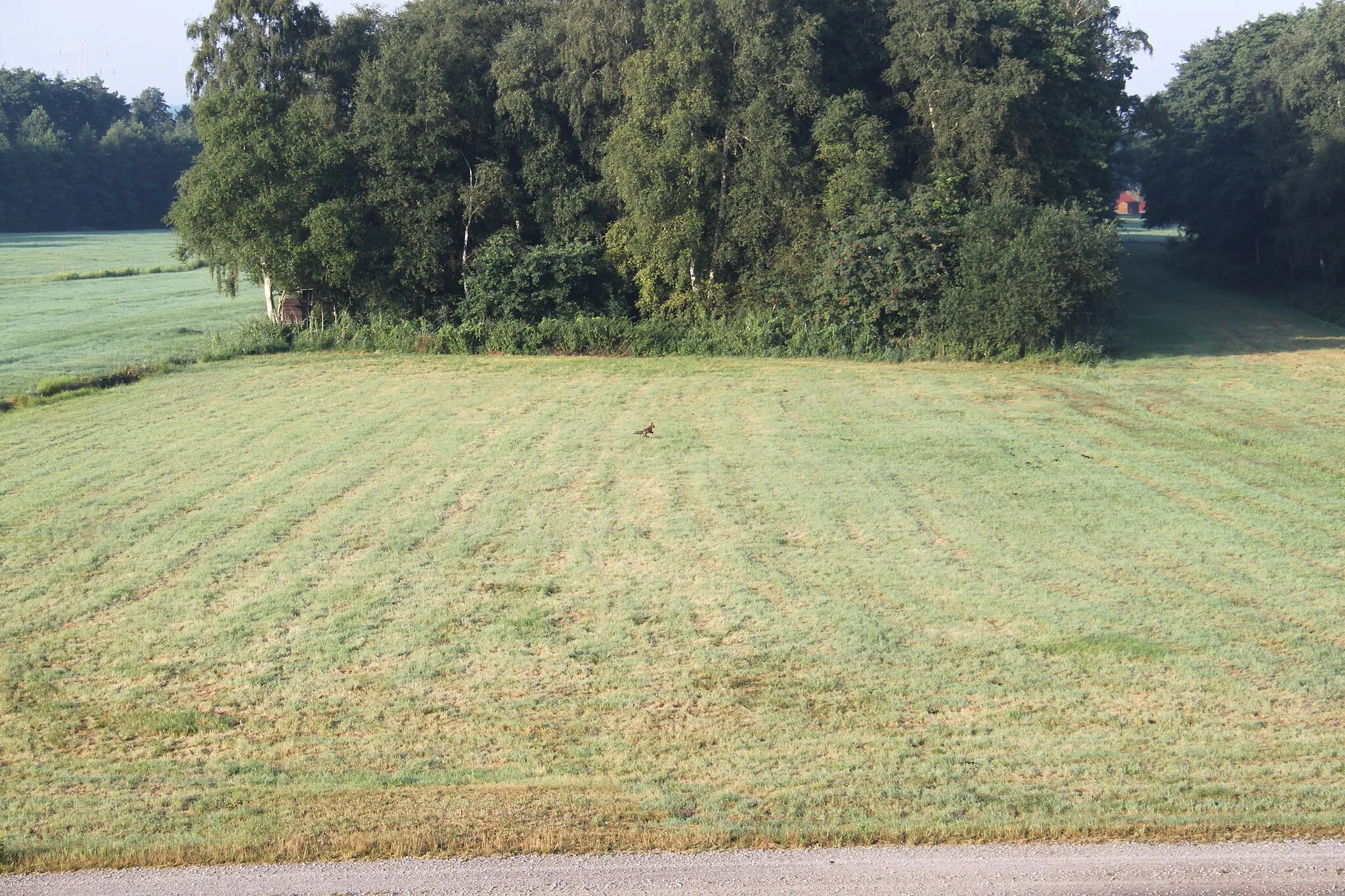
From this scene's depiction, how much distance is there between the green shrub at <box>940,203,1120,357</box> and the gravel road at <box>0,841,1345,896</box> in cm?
2143

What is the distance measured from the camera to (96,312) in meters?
37.1

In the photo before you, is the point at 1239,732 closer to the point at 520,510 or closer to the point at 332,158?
the point at 520,510

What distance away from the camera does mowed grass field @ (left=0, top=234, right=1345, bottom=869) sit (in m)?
6.42

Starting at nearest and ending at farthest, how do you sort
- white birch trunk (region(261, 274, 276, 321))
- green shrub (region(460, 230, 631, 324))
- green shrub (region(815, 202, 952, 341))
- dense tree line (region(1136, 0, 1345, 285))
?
green shrub (region(815, 202, 952, 341))
green shrub (region(460, 230, 631, 324))
white birch trunk (region(261, 274, 276, 321))
dense tree line (region(1136, 0, 1345, 285))

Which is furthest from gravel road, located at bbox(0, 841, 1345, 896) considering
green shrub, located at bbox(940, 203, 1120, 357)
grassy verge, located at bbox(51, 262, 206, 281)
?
grassy verge, located at bbox(51, 262, 206, 281)

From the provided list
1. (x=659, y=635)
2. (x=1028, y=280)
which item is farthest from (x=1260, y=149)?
(x=659, y=635)

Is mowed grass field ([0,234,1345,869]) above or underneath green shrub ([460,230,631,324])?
underneath

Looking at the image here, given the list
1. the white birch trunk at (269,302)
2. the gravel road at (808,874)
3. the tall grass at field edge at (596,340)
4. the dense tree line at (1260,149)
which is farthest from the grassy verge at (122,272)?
the gravel road at (808,874)

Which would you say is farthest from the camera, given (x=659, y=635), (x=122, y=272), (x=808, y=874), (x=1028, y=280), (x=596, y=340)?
(x=122, y=272)

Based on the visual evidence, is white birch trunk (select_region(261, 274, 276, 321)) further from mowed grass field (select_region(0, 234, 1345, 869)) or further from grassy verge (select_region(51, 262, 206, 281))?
grassy verge (select_region(51, 262, 206, 281))

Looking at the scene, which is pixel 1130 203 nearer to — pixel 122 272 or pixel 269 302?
pixel 122 272

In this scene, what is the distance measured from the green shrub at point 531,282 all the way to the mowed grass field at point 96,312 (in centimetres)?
739

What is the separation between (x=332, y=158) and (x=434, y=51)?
12.2 feet

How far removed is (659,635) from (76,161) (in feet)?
304
